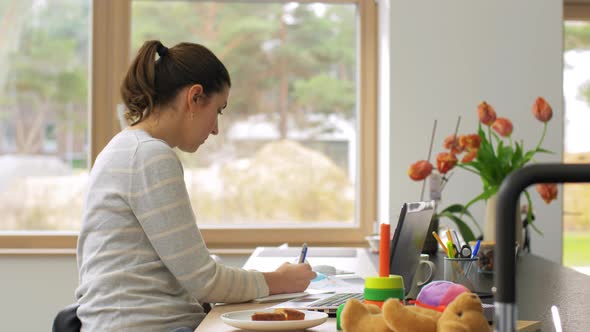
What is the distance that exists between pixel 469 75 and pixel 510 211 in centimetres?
313

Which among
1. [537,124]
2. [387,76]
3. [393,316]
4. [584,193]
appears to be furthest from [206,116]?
[584,193]

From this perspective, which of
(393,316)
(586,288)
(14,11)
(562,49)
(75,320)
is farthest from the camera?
(14,11)

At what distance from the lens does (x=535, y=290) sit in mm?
1785

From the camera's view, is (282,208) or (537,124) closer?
(537,124)

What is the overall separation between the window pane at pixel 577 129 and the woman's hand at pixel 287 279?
2530mm

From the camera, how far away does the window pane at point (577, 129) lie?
3.94 m

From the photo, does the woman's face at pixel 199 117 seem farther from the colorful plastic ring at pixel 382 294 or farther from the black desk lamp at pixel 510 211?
the black desk lamp at pixel 510 211

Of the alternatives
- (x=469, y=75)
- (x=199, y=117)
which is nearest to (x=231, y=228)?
(x=469, y=75)

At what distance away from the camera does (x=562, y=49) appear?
12.1ft

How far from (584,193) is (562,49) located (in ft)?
2.48

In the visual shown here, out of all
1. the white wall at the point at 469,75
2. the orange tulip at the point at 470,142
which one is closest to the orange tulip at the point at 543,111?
the orange tulip at the point at 470,142

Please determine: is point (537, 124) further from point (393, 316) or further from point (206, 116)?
point (393, 316)

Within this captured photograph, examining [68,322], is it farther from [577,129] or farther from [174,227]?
[577,129]

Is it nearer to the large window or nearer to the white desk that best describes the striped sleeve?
the white desk
